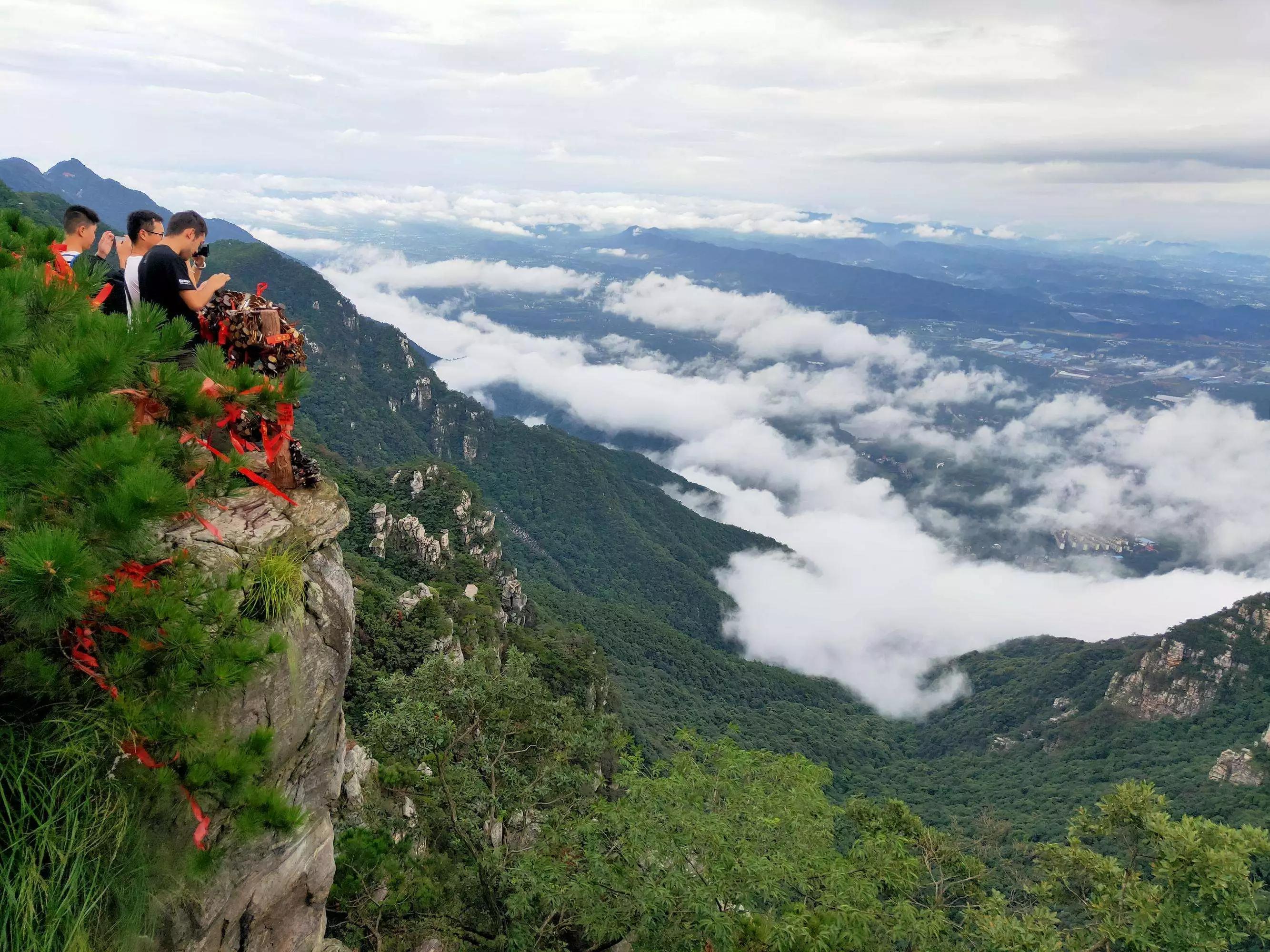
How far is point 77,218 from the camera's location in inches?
290

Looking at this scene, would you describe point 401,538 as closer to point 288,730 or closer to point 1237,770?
point 288,730

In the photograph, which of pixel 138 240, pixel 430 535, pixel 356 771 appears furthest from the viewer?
pixel 430 535

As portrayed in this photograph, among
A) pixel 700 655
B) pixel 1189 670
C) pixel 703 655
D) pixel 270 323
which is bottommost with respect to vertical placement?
pixel 703 655

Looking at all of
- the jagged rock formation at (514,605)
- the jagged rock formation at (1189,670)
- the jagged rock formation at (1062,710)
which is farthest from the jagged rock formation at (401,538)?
the jagged rock formation at (1189,670)

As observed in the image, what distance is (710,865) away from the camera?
939cm

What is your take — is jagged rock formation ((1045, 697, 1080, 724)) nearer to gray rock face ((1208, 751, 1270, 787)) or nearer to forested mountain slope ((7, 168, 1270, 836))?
forested mountain slope ((7, 168, 1270, 836))

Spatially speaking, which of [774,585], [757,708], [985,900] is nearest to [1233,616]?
[757,708]

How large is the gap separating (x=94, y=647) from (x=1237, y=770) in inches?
3197

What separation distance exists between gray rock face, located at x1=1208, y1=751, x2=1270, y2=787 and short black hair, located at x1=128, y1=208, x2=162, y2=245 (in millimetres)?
78293

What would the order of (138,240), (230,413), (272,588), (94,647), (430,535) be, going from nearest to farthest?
1. (94,647)
2. (272,588)
3. (230,413)
4. (138,240)
5. (430,535)

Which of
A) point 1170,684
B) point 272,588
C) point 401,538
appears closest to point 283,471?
point 272,588

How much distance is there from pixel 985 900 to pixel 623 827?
19.8 ft

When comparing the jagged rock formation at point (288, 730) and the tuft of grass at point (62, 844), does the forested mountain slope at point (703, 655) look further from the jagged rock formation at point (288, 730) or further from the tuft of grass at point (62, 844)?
the tuft of grass at point (62, 844)

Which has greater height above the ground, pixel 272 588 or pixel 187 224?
pixel 187 224
